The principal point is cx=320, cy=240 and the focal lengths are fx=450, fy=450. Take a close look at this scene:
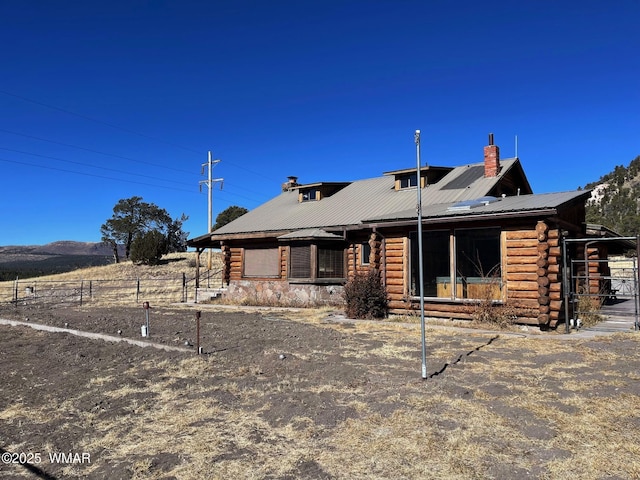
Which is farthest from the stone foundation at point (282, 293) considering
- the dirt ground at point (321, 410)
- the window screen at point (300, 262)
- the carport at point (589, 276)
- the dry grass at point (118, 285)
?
the dirt ground at point (321, 410)

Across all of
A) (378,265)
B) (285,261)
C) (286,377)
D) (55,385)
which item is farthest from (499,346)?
(285,261)

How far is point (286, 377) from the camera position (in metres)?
7.11

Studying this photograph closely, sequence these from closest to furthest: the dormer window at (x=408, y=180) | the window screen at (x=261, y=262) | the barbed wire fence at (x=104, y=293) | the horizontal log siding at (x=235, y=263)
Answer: the dormer window at (x=408, y=180) < the window screen at (x=261, y=262) < the horizontal log siding at (x=235, y=263) < the barbed wire fence at (x=104, y=293)

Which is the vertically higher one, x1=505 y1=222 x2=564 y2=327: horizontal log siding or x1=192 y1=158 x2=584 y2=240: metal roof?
x1=192 y1=158 x2=584 y2=240: metal roof

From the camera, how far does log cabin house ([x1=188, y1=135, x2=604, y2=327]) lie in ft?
39.9

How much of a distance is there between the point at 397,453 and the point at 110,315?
14.7 meters

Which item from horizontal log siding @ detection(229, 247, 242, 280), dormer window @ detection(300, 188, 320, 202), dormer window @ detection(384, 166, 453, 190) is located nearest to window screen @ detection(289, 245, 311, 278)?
horizontal log siding @ detection(229, 247, 242, 280)

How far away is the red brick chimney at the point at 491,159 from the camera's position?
56.4ft

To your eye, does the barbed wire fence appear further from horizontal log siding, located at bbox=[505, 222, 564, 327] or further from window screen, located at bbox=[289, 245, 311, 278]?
horizontal log siding, located at bbox=[505, 222, 564, 327]

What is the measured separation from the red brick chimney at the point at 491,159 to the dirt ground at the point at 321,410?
8.92 metres

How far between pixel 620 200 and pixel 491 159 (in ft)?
225

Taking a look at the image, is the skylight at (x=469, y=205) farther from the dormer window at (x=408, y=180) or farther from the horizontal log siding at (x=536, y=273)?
the dormer window at (x=408, y=180)

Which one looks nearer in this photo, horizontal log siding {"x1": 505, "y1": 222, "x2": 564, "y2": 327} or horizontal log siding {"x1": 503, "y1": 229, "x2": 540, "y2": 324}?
horizontal log siding {"x1": 505, "y1": 222, "x2": 564, "y2": 327}

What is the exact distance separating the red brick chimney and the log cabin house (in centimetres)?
4
